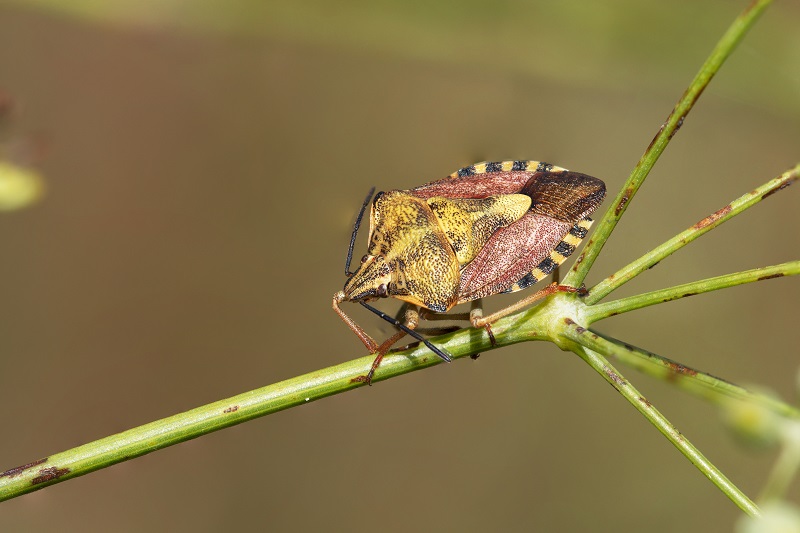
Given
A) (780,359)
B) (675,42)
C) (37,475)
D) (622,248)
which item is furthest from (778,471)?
(780,359)

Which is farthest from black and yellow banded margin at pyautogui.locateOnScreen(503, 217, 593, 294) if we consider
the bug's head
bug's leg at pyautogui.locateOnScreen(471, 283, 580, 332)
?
the bug's head

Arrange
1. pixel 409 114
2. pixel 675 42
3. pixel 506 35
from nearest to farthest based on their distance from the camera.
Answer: pixel 675 42 < pixel 506 35 < pixel 409 114

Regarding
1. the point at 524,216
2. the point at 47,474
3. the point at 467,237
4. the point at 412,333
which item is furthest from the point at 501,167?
the point at 47,474

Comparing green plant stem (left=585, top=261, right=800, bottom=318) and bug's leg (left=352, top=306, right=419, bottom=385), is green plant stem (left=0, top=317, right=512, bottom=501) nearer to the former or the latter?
bug's leg (left=352, top=306, right=419, bottom=385)

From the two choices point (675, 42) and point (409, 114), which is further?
point (409, 114)

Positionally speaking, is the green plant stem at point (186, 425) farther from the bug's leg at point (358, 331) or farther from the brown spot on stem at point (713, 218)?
the brown spot on stem at point (713, 218)

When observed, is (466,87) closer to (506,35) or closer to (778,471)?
(506,35)
